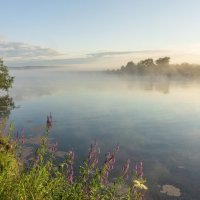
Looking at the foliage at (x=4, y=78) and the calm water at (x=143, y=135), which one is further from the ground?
the foliage at (x=4, y=78)

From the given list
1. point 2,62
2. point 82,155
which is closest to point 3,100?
point 2,62

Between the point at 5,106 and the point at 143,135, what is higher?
the point at 5,106

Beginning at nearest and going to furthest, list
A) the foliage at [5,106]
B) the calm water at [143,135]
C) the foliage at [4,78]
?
the calm water at [143,135] < the foliage at [5,106] < the foliage at [4,78]

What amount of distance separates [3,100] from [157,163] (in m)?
41.8

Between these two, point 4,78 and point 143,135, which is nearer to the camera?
point 143,135

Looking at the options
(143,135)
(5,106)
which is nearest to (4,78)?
(5,106)

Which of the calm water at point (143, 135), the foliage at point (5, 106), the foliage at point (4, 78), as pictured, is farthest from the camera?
the foliage at point (4, 78)

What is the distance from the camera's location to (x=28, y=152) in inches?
958

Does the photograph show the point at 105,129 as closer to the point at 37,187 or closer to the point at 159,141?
the point at 159,141

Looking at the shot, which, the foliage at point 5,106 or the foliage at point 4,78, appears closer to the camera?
the foliage at point 5,106

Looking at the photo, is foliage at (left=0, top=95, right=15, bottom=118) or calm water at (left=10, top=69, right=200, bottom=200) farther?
foliage at (left=0, top=95, right=15, bottom=118)

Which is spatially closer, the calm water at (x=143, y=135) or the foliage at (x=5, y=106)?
the calm water at (x=143, y=135)

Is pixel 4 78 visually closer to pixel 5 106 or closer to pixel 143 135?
pixel 5 106

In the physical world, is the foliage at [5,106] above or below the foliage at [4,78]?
below
